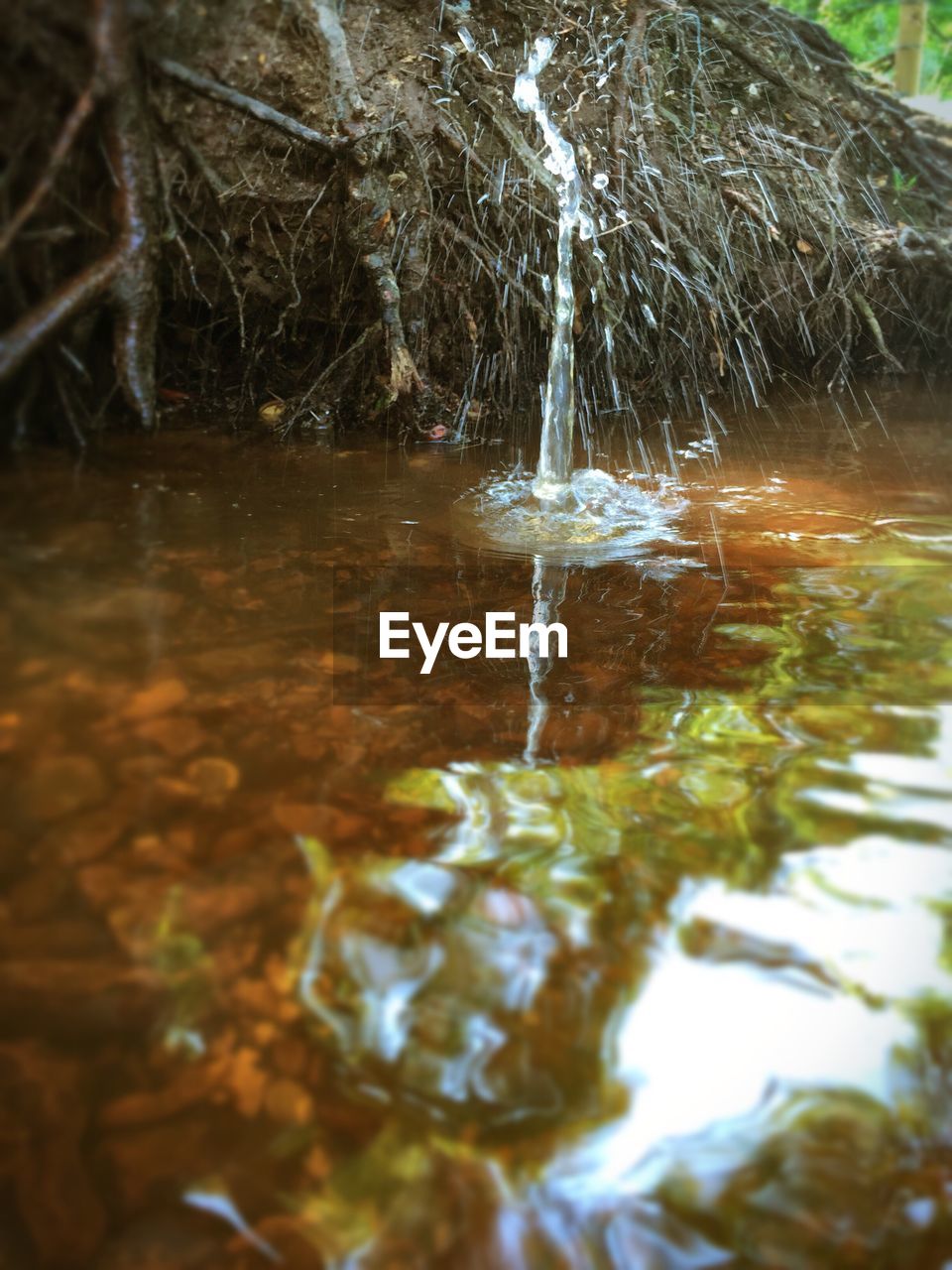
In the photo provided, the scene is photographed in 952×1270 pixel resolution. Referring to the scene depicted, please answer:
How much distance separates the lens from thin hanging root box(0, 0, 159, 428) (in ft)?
7.72

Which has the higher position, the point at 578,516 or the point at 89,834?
the point at 578,516

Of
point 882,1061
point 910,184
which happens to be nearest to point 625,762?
point 882,1061

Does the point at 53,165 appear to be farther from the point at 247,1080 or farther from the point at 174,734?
the point at 247,1080

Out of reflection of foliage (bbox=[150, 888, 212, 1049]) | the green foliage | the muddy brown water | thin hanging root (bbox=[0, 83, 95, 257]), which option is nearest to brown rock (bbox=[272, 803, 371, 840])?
the muddy brown water

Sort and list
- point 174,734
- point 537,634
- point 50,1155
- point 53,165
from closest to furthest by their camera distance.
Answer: point 50,1155, point 174,734, point 537,634, point 53,165

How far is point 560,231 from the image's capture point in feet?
11.3

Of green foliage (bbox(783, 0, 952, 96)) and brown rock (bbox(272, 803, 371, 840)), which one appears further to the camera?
green foliage (bbox(783, 0, 952, 96))

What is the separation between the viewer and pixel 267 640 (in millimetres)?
1700

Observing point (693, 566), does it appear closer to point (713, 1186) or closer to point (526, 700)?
point (526, 700)

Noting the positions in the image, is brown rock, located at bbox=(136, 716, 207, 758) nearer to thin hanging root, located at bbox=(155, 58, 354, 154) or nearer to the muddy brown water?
the muddy brown water

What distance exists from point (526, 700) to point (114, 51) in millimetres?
2119

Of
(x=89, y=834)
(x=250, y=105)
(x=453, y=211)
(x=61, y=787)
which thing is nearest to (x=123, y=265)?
(x=250, y=105)

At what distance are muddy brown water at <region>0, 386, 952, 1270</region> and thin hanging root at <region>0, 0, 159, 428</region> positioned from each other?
1.99 feet

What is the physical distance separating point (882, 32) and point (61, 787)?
20.8 ft
